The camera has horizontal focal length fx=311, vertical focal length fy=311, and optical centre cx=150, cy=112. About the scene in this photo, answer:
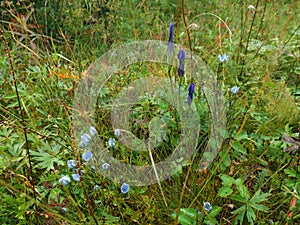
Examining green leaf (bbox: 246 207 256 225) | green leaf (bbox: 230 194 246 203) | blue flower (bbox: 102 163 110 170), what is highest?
blue flower (bbox: 102 163 110 170)

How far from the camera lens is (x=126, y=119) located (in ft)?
4.68

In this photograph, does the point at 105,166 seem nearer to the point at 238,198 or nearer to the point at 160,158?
the point at 160,158

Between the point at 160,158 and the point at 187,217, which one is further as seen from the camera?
Result: the point at 160,158

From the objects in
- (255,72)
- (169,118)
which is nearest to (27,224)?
(169,118)

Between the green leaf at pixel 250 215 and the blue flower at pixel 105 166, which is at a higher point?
the blue flower at pixel 105 166

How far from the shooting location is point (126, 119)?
1.43 metres

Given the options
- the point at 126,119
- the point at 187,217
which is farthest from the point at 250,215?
the point at 126,119

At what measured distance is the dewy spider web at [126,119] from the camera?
3.99ft

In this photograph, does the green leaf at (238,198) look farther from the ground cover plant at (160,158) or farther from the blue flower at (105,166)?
the blue flower at (105,166)

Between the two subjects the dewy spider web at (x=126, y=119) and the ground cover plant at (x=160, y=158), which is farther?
the dewy spider web at (x=126, y=119)

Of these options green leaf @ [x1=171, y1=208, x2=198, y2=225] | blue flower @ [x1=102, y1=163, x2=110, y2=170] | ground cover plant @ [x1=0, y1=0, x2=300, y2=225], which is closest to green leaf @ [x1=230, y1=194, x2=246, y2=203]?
ground cover plant @ [x1=0, y1=0, x2=300, y2=225]

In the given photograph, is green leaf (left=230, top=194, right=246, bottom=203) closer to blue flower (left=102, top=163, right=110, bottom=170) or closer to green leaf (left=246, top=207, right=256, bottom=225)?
green leaf (left=246, top=207, right=256, bottom=225)

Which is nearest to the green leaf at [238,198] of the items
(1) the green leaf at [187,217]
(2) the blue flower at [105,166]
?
(1) the green leaf at [187,217]

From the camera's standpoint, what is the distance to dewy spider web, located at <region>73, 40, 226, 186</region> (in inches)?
47.8
